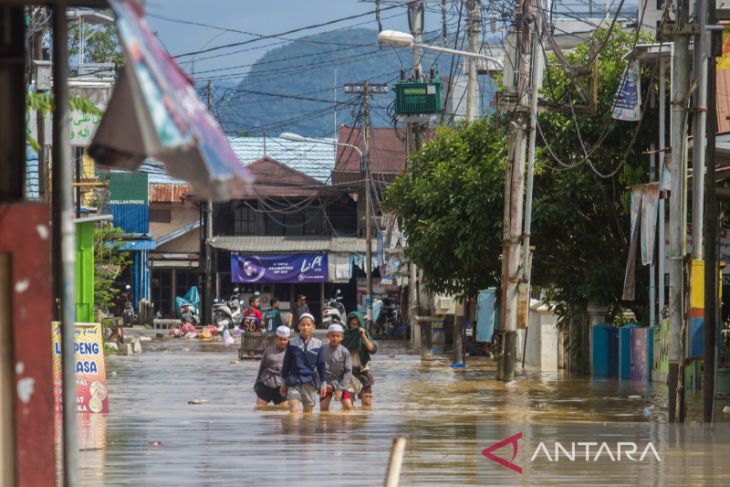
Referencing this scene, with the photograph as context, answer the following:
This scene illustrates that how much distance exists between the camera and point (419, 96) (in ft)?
161

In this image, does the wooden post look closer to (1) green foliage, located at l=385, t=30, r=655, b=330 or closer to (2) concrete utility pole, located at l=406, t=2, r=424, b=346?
(1) green foliage, located at l=385, t=30, r=655, b=330

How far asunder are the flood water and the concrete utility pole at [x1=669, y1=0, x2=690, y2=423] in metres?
0.58

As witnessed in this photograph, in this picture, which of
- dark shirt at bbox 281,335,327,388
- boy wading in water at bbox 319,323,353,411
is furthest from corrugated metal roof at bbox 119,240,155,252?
dark shirt at bbox 281,335,327,388

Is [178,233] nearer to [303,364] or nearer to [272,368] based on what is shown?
[272,368]

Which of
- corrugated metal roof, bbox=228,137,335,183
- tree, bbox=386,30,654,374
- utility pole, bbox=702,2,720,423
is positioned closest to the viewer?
utility pole, bbox=702,2,720,423

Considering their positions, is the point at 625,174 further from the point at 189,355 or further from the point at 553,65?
the point at 189,355

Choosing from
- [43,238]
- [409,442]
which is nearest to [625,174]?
[409,442]


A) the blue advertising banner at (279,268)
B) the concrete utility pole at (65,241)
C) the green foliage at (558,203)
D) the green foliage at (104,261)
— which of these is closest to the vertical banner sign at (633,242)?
the green foliage at (558,203)

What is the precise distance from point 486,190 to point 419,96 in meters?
15.6

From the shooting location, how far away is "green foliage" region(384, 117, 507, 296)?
3425 cm

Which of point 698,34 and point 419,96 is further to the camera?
point 419,96

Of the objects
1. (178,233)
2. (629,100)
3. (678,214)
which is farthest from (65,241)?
(178,233)

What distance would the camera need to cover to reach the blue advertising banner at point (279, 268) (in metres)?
72.0

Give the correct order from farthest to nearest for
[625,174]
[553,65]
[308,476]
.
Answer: [553,65], [625,174], [308,476]
